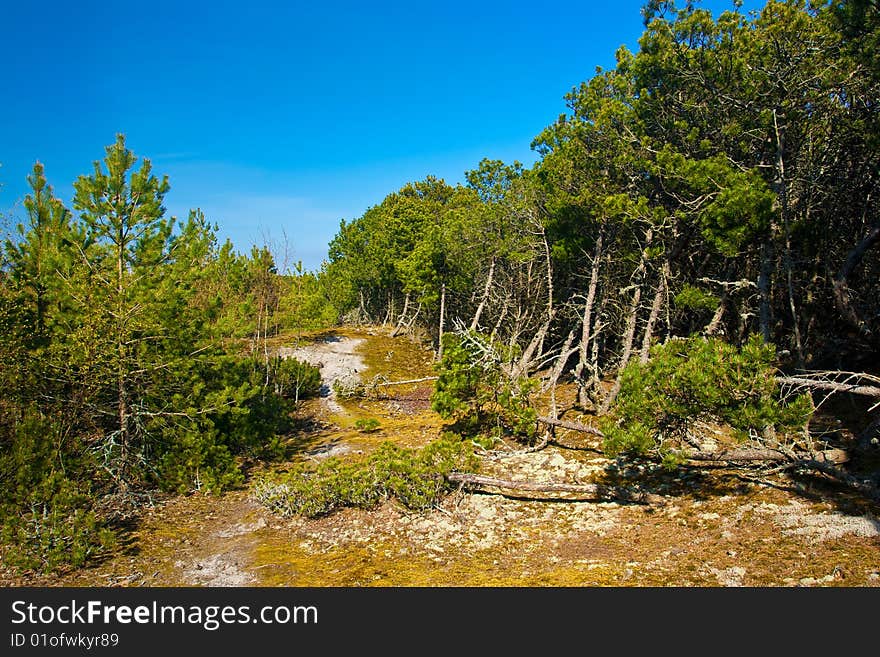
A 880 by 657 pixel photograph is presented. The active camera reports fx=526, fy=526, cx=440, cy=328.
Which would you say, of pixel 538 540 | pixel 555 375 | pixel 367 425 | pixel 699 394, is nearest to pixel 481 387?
pixel 555 375

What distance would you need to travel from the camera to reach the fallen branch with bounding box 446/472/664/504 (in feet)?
29.3

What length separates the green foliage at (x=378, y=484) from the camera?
9.51 meters

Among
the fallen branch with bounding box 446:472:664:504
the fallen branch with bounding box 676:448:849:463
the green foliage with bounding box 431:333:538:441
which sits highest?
the green foliage with bounding box 431:333:538:441

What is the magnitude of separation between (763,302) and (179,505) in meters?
12.3

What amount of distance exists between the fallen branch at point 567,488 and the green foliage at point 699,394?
1338mm

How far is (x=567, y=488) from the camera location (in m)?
9.21

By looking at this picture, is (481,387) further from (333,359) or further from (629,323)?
(333,359)

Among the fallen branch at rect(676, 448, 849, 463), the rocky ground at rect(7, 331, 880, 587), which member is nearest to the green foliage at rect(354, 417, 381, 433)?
the rocky ground at rect(7, 331, 880, 587)

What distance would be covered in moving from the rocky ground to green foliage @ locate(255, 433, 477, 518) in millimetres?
252

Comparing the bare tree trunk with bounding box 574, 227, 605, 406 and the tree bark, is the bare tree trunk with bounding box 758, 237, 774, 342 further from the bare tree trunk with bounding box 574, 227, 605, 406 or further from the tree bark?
the bare tree trunk with bounding box 574, 227, 605, 406

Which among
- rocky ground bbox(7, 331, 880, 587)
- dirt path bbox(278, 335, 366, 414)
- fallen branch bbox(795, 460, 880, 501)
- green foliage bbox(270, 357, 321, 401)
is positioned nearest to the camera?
rocky ground bbox(7, 331, 880, 587)

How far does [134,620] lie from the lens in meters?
5.89

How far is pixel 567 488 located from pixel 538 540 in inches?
55.5

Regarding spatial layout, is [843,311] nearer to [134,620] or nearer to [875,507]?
[875,507]
